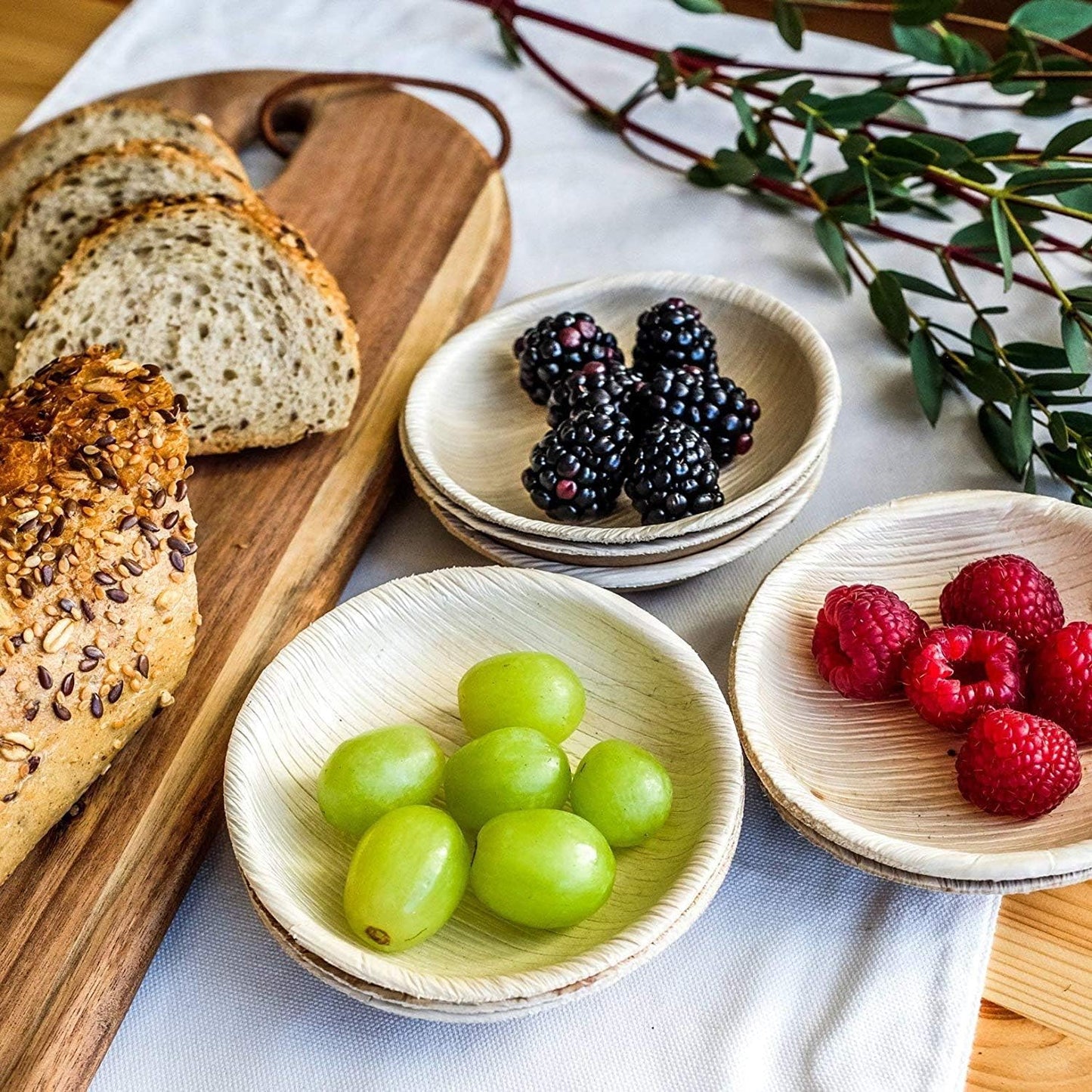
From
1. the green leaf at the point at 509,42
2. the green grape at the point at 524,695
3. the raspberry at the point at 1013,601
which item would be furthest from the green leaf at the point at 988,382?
the green leaf at the point at 509,42

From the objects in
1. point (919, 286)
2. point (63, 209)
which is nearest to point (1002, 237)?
point (919, 286)

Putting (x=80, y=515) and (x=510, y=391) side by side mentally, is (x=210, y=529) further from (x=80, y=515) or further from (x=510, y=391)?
(x=510, y=391)

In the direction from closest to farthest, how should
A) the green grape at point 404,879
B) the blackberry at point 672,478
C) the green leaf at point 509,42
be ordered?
the green grape at point 404,879 → the blackberry at point 672,478 → the green leaf at point 509,42

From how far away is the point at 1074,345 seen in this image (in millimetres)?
1391

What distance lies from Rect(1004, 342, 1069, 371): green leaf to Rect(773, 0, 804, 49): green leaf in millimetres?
623

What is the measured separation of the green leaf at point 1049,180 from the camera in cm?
136

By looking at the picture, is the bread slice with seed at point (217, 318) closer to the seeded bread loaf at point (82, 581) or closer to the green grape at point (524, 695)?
the seeded bread loaf at point (82, 581)

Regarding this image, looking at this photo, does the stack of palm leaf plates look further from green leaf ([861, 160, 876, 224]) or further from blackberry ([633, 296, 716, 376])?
green leaf ([861, 160, 876, 224])

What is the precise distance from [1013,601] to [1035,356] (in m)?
0.45

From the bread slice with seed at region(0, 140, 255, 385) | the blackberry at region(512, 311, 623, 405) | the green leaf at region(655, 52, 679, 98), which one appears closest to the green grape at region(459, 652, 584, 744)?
the blackberry at region(512, 311, 623, 405)

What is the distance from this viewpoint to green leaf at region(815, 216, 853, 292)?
5.72 ft

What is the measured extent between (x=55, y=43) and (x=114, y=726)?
1907 mm

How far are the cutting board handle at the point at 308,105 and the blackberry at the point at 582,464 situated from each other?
81cm

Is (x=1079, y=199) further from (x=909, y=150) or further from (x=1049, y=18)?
(x=1049, y=18)
